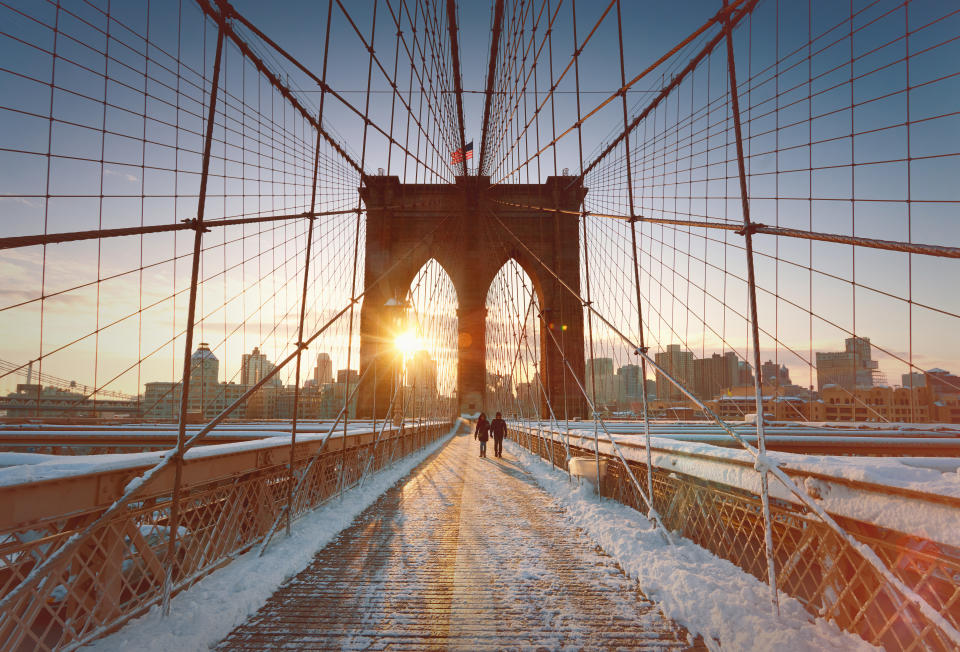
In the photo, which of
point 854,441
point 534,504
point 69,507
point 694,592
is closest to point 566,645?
point 694,592

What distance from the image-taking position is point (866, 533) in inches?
87.4

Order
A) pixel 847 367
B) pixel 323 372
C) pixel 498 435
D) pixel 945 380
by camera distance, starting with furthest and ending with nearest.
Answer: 1. pixel 323 372
2. pixel 498 435
3. pixel 847 367
4. pixel 945 380

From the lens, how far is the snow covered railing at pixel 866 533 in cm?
169

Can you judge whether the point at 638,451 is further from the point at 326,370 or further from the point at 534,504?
the point at 326,370

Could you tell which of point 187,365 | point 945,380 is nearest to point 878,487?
point 945,380

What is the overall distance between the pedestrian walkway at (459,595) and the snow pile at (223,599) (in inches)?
3.2

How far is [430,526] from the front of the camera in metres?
4.46

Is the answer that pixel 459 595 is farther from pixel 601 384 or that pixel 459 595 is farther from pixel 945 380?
pixel 601 384

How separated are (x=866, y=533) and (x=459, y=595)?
7.19 feet

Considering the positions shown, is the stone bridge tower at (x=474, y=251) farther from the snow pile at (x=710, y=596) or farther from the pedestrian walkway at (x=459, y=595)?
the snow pile at (x=710, y=596)

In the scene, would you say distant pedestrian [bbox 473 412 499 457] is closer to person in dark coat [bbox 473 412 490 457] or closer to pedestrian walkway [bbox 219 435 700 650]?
person in dark coat [bbox 473 412 490 457]

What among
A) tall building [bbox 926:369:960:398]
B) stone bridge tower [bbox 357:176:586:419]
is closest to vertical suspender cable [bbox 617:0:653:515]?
tall building [bbox 926:369:960:398]

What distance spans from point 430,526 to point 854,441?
15.9ft

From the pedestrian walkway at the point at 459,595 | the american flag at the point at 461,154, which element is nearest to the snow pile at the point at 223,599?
the pedestrian walkway at the point at 459,595
